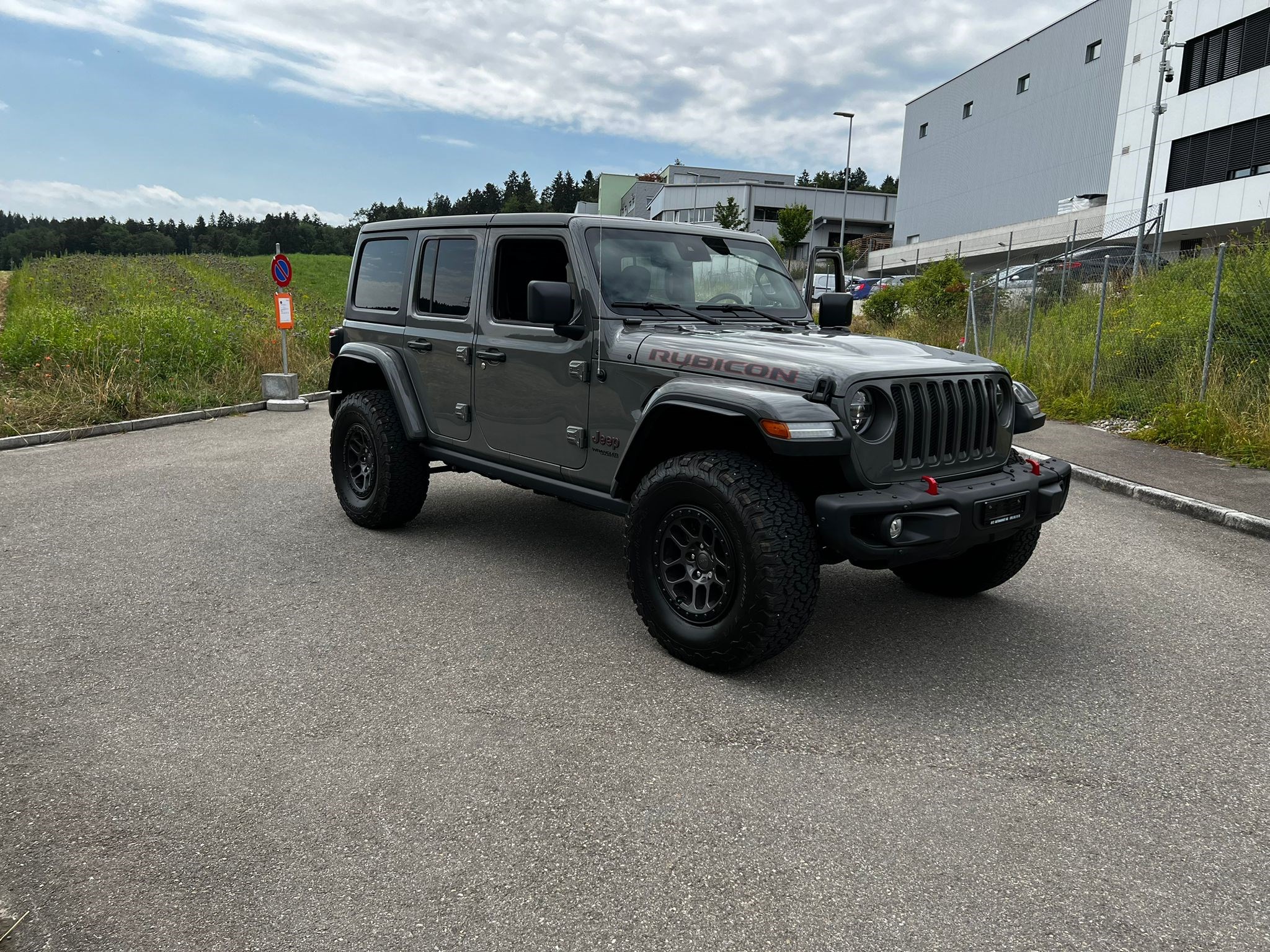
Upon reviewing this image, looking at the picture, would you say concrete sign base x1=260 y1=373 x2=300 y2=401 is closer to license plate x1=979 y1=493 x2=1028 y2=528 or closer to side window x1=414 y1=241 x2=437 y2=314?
side window x1=414 y1=241 x2=437 y2=314

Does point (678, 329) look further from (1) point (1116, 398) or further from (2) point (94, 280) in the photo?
(2) point (94, 280)

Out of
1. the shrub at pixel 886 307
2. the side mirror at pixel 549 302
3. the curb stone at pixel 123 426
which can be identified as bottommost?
the curb stone at pixel 123 426

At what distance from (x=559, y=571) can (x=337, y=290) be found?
1581 inches

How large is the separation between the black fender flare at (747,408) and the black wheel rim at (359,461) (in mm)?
2496

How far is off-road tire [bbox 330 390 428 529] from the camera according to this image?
5.75 m

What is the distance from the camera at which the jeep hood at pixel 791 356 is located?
371cm

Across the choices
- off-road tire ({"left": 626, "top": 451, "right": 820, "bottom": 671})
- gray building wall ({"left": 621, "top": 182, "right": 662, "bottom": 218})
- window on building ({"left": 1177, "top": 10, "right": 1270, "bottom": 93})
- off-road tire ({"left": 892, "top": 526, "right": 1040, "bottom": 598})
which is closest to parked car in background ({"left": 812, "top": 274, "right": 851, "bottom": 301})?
off-road tire ({"left": 892, "top": 526, "right": 1040, "bottom": 598})

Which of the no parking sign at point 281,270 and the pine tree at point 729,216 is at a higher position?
the pine tree at point 729,216

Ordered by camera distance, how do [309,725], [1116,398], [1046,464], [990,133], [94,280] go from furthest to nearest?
[990,133]
[94,280]
[1116,398]
[1046,464]
[309,725]

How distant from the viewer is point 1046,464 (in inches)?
171

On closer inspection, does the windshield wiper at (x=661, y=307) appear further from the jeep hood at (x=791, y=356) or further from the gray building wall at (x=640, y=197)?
the gray building wall at (x=640, y=197)

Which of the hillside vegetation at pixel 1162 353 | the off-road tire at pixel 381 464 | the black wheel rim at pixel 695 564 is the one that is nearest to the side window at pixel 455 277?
the off-road tire at pixel 381 464

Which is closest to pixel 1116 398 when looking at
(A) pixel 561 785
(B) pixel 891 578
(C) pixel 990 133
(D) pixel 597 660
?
(B) pixel 891 578

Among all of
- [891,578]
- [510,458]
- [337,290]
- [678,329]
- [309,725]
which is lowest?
[309,725]
